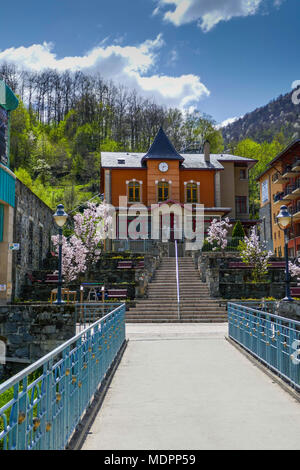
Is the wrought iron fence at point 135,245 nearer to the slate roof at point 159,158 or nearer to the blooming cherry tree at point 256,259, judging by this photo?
the slate roof at point 159,158

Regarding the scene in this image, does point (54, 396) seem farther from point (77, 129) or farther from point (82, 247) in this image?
point (77, 129)

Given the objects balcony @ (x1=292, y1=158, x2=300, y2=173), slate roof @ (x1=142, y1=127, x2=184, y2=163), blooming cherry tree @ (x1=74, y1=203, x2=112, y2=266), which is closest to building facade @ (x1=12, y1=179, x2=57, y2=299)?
blooming cherry tree @ (x1=74, y1=203, x2=112, y2=266)

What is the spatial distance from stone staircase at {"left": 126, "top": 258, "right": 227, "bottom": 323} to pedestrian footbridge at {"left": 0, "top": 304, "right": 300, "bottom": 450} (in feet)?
25.7

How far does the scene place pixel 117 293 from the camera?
23.1m

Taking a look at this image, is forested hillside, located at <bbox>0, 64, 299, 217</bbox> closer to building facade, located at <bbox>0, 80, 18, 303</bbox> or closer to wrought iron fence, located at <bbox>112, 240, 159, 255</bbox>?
wrought iron fence, located at <bbox>112, 240, 159, 255</bbox>

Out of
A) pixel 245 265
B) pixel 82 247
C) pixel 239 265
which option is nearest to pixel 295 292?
pixel 245 265

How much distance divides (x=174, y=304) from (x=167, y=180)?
2360 cm

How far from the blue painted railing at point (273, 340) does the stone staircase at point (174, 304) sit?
6917mm

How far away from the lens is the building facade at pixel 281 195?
42.3 metres

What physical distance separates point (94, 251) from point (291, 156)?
23.8 metres

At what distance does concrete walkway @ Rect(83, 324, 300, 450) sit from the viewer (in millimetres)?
5215
